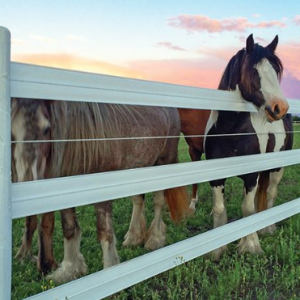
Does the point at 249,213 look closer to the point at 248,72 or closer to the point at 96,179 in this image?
the point at 248,72

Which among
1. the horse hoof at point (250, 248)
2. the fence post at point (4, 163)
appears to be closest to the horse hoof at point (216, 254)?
the horse hoof at point (250, 248)

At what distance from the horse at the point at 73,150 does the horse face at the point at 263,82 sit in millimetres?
898

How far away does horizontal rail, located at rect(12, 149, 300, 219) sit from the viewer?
4.53 ft

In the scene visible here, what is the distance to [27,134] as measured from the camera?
2121 millimetres

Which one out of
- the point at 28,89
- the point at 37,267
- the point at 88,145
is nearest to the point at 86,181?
the point at 28,89

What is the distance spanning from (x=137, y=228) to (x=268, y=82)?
204 centimetres

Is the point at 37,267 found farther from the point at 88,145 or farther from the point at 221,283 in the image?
the point at 221,283

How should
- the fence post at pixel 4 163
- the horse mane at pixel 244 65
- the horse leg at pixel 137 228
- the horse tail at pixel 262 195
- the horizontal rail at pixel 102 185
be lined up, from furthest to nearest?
the horse tail at pixel 262 195
the horse leg at pixel 137 228
the horse mane at pixel 244 65
the horizontal rail at pixel 102 185
the fence post at pixel 4 163

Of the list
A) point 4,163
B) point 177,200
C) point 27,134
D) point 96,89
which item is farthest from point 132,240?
point 4,163

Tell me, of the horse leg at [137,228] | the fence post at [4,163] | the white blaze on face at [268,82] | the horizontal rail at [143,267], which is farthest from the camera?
the horse leg at [137,228]

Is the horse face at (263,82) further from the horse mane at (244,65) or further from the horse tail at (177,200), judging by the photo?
the horse tail at (177,200)

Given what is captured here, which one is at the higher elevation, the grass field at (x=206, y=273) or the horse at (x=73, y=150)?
the horse at (x=73, y=150)

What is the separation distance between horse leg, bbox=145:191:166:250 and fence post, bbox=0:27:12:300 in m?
2.40

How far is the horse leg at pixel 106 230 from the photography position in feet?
8.61
